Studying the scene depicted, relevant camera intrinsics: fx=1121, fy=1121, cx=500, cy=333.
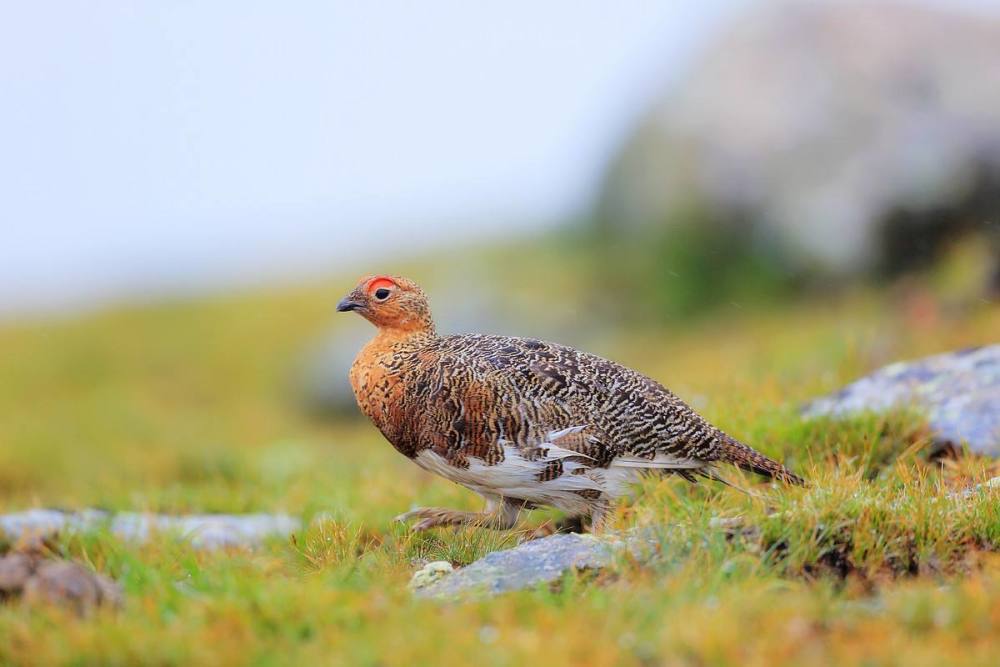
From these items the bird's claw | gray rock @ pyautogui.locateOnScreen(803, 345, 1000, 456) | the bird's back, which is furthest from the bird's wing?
gray rock @ pyautogui.locateOnScreen(803, 345, 1000, 456)

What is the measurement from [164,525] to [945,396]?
445 cm

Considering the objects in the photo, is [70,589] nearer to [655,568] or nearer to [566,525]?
[655,568]

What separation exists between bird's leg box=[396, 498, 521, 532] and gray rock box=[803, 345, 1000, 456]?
1.90 m

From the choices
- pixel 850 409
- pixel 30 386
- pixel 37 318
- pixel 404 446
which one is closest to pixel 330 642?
pixel 404 446

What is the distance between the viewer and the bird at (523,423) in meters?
5.19

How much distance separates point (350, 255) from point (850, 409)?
19131mm

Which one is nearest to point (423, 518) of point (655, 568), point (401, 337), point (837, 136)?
point (401, 337)

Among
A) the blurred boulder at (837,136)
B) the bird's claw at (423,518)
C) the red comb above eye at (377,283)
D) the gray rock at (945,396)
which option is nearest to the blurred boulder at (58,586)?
the bird's claw at (423,518)

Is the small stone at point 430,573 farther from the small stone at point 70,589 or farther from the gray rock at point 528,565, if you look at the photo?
the small stone at point 70,589

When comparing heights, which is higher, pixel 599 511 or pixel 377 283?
pixel 377 283

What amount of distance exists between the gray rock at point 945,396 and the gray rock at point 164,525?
3.17 meters

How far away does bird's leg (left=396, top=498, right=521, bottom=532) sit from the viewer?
5.44 metres

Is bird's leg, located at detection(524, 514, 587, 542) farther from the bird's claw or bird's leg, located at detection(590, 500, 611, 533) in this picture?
the bird's claw

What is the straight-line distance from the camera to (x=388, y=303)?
226 inches
